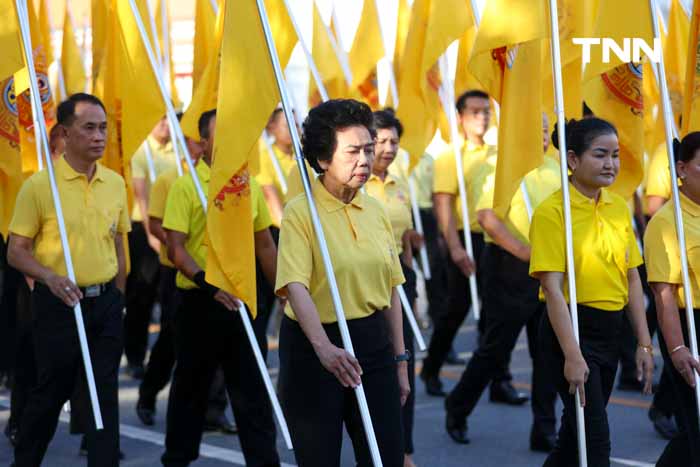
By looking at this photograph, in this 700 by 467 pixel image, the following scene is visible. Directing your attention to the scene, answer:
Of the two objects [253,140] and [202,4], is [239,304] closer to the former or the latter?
[253,140]

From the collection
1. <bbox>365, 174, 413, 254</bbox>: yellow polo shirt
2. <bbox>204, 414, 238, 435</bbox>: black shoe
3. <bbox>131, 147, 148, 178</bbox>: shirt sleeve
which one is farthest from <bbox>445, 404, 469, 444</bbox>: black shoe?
<bbox>131, 147, 148, 178</bbox>: shirt sleeve

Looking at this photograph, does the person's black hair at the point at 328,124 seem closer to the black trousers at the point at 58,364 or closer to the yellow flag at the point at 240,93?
the yellow flag at the point at 240,93

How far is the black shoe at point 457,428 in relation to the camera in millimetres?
7898

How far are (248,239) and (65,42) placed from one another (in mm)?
5228

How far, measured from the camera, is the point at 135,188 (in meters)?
10.8

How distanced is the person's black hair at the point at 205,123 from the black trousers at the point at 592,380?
234 centimetres

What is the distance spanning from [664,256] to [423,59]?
3.39 meters

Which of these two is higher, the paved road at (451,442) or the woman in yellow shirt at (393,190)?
the woman in yellow shirt at (393,190)

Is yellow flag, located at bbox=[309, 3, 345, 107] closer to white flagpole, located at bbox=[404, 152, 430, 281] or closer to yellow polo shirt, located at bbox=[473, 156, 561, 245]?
white flagpole, located at bbox=[404, 152, 430, 281]

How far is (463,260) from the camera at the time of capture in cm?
889

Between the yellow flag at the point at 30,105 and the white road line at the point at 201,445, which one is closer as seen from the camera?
the white road line at the point at 201,445

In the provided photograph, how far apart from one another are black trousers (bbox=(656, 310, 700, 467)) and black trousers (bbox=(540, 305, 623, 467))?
287mm

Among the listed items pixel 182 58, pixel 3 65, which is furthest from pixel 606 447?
pixel 182 58

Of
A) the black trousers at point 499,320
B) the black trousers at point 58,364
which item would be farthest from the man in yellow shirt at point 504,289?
the black trousers at point 58,364
